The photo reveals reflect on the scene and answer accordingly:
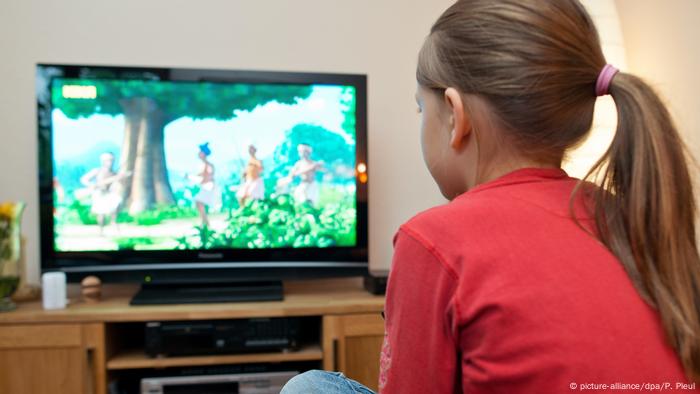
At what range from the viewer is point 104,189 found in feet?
7.13

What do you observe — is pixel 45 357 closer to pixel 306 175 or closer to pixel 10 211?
pixel 10 211

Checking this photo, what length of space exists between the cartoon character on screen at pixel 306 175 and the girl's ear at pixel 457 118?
1.45m

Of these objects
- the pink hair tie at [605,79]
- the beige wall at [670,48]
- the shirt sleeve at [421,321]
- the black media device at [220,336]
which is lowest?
the black media device at [220,336]

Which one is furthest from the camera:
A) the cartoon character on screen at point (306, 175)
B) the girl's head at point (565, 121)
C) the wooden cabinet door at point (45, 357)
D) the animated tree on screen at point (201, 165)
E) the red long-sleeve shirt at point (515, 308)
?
the cartoon character on screen at point (306, 175)

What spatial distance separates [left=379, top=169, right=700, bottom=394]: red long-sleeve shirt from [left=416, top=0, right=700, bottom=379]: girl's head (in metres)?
0.06

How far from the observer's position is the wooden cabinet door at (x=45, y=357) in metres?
1.94

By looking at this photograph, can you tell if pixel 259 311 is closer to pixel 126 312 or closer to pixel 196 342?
pixel 196 342

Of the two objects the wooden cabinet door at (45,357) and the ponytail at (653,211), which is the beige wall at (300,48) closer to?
the wooden cabinet door at (45,357)

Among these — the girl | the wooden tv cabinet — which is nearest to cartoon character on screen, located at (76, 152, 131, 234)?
the wooden tv cabinet

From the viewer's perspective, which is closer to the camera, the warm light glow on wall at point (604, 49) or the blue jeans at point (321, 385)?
the blue jeans at point (321, 385)

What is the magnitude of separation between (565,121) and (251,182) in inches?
63.0

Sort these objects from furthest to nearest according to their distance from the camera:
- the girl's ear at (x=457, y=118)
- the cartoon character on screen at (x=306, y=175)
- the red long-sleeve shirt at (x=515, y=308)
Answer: the cartoon character on screen at (x=306, y=175), the girl's ear at (x=457, y=118), the red long-sleeve shirt at (x=515, y=308)

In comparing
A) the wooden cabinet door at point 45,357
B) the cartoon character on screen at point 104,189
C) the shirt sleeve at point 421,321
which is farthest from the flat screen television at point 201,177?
the shirt sleeve at point 421,321

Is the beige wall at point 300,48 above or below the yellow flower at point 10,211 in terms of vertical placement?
above
